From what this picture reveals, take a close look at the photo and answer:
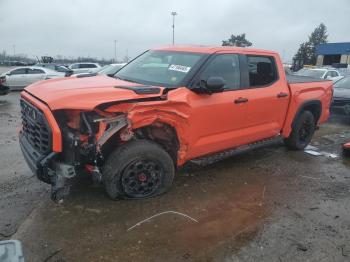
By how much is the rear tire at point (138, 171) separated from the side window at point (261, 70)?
1.93 metres

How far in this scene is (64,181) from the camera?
12.5 feet

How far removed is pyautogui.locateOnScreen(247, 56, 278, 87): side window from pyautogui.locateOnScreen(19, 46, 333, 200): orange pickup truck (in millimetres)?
17

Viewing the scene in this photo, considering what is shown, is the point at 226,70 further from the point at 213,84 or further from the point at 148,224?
the point at 148,224

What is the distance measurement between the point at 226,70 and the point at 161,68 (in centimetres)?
89

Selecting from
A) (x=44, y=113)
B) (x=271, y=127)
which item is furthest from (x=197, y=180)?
(x=44, y=113)

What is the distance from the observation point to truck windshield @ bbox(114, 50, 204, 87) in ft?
15.6

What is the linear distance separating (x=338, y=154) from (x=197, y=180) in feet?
10.9

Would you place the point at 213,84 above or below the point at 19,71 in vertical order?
above

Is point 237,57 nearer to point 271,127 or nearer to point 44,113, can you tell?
point 271,127

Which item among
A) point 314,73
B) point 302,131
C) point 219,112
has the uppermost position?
point 219,112

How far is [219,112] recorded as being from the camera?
15.9ft

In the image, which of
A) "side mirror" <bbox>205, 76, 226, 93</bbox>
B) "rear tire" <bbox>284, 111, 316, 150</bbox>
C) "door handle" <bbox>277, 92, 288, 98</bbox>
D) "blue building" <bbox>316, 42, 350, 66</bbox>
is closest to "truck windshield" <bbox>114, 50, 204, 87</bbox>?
"side mirror" <bbox>205, 76, 226, 93</bbox>

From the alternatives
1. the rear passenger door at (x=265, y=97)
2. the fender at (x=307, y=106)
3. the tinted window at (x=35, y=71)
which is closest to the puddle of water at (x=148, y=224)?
the rear passenger door at (x=265, y=97)

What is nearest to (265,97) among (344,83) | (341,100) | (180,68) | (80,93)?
(180,68)
